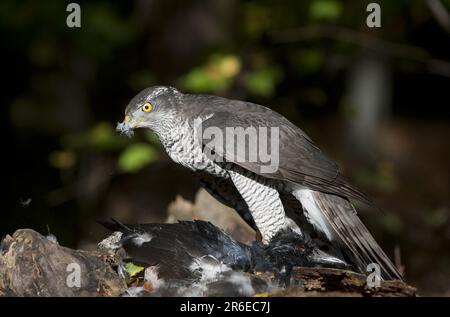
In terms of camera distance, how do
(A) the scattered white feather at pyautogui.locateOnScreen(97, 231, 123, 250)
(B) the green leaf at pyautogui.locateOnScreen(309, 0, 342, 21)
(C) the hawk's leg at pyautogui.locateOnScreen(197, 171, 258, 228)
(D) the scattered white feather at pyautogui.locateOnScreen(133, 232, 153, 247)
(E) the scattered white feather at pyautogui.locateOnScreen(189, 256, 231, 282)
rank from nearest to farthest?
(E) the scattered white feather at pyautogui.locateOnScreen(189, 256, 231, 282) < (D) the scattered white feather at pyautogui.locateOnScreen(133, 232, 153, 247) < (A) the scattered white feather at pyautogui.locateOnScreen(97, 231, 123, 250) < (C) the hawk's leg at pyautogui.locateOnScreen(197, 171, 258, 228) < (B) the green leaf at pyautogui.locateOnScreen(309, 0, 342, 21)

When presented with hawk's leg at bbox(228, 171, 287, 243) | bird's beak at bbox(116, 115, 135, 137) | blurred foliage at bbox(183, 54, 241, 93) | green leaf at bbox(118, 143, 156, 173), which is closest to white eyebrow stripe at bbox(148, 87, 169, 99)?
bird's beak at bbox(116, 115, 135, 137)

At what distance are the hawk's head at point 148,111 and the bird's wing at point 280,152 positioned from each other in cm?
30

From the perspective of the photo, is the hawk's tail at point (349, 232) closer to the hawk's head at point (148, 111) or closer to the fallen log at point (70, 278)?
the fallen log at point (70, 278)

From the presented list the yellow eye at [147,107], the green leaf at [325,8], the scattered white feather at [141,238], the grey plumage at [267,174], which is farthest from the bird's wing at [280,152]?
the green leaf at [325,8]

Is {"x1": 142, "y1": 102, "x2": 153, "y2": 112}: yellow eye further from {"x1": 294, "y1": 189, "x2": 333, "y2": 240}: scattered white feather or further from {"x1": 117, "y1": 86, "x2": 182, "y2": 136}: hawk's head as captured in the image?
{"x1": 294, "y1": 189, "x2": 333, "y2": 240}: scattered white feather

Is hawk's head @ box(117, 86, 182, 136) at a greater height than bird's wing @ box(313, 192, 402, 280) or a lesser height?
greater

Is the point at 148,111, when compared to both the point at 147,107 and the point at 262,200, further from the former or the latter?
the point at 262,200

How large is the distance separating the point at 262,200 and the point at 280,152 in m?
0.36

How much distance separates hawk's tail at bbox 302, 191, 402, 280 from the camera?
13.1 feet

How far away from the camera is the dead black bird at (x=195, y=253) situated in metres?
3.44

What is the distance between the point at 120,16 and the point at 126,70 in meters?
2.74

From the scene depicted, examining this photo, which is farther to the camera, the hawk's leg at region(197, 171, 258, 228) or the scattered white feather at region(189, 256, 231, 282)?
the hawk's leg at region(197, 171, 258, 228)

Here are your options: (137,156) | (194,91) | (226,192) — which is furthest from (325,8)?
(226,192)

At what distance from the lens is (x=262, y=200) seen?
423 cm
